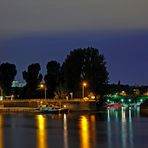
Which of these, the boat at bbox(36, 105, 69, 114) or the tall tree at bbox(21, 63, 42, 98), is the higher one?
the tall tree at bbox(21, 63, 42, 98)

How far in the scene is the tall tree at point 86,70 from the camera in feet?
357

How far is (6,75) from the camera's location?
139 metres

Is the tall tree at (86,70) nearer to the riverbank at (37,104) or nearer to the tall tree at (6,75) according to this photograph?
the riverbank at (37,104)

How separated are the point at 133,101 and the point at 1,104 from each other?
59890 millimetres

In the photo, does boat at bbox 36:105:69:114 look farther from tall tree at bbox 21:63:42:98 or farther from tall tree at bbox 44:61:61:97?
tall tree at bbox 21:63:42:98

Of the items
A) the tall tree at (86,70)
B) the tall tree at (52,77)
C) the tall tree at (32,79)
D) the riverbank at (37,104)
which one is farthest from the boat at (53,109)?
the tall tree at (32,79)

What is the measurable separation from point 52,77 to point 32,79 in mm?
7876

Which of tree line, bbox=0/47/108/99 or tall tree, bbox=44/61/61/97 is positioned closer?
tree line, bbox=0/47/108/99

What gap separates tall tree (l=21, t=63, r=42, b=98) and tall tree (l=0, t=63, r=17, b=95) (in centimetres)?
286

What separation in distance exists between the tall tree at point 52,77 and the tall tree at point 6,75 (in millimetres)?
8863

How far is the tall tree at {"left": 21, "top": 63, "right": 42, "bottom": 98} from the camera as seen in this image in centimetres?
13612

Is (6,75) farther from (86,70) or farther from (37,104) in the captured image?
(86,70)

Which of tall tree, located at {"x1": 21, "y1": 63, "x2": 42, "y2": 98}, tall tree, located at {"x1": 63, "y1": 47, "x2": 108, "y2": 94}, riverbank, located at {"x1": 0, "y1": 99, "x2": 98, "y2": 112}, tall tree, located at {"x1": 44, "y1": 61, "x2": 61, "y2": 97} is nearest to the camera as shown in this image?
tall tree, located at {"x1": 63, "y1": 47, "x2": 108, "y2": 94}

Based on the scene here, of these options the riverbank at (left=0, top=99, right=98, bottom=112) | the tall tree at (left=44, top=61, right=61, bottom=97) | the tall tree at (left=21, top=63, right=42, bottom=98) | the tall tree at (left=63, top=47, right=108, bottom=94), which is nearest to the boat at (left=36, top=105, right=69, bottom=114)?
the riverbank at (left=0, top=99, right=98, bottom=112)
